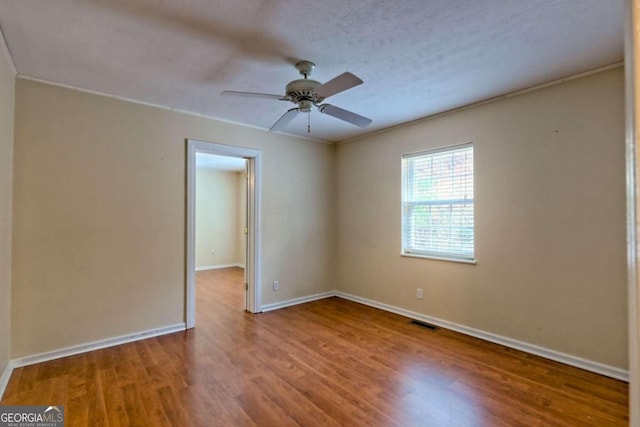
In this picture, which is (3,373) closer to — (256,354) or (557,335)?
(256,354)

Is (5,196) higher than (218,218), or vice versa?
(5,196)

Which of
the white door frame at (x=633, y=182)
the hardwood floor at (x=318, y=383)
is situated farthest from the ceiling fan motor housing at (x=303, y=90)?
the hardwood floor at (x=318, y=383)

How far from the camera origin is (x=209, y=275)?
6.64 meters

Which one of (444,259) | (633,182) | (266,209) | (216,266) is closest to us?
(633,182)

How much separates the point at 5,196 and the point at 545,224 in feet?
14.6

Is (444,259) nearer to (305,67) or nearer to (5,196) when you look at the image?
(305,67)

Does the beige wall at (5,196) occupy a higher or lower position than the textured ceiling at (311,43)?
lower

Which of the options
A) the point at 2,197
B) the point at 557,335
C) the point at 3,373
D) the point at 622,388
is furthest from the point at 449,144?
→ the point at 3,373

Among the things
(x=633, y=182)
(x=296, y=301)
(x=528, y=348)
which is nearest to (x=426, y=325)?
(x=528, y=348)

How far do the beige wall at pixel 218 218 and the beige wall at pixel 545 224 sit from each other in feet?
16.3

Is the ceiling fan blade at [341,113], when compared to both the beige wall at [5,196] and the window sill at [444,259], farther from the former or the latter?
the beige wall at [5,196]

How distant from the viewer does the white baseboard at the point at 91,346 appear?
2.71 m

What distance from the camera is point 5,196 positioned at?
8.04ft

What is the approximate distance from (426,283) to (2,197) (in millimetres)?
4005
